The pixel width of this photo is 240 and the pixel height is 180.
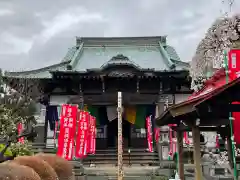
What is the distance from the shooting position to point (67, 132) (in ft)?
38.2

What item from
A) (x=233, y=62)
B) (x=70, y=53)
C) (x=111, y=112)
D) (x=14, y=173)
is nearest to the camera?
(x=14, y=173)

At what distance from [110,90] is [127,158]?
4.19 metres

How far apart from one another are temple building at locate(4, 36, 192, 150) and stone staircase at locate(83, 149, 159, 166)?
1798 millimetres

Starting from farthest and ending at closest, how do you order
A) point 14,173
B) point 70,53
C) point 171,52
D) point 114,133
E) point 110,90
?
point 70,53
point 171,52
point 114,133
point 110,90
point 14,173

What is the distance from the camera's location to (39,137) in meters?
19.4

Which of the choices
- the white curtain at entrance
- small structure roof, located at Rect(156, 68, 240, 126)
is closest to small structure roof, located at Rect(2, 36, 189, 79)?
the white curtain at entrance

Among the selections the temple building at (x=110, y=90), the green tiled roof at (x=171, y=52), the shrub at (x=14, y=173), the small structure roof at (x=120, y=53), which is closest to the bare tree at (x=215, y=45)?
the shrub at (x=14, y=173)

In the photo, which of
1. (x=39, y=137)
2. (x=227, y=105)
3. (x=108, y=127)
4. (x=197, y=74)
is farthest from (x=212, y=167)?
(x=39, y=137)

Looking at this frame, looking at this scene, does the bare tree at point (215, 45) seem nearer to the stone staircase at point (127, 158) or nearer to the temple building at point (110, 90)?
the temple building at point (110, 90)

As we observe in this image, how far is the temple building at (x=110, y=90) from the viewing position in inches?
684

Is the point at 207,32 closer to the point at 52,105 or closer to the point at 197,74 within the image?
the point at 197,74

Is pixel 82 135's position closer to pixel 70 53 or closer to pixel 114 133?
pixel 114 133

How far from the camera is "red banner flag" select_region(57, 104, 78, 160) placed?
1131 cm

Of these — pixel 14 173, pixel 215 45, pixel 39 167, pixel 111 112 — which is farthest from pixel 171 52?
pixel 14 173
